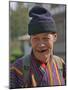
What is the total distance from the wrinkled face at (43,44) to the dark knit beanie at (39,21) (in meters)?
0.08

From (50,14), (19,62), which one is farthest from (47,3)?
(19,62)

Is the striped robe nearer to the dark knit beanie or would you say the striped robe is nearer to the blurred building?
the blurred building

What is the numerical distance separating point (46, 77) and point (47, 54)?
37 centimetres

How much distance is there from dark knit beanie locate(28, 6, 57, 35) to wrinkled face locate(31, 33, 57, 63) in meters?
0.08

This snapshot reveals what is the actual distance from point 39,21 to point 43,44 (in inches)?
14.5

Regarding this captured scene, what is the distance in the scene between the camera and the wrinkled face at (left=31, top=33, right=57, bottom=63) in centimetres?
441

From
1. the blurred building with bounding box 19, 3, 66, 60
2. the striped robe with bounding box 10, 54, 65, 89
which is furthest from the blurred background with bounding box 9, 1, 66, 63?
the striped robe with bounding box 10, 54, 65, 89

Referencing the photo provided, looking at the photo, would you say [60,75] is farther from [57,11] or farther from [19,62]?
[57,11]

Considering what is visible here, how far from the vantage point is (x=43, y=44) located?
442cm

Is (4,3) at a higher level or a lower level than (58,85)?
higher

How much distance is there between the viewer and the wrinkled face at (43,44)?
4406mm

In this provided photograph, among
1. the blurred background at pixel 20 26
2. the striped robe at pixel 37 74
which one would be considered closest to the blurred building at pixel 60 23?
the blurred background at pixel 20 26

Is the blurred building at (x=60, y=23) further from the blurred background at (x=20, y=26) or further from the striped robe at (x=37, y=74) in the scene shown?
the striped robe at (x=37, y=74)

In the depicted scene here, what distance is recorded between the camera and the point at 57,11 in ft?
14.7
